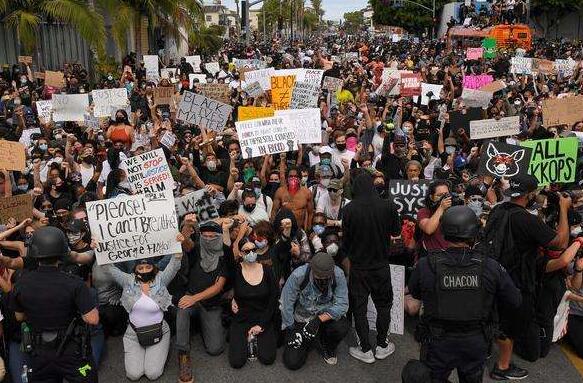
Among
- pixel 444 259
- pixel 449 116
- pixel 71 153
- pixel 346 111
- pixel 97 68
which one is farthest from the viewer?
pixel 97 68

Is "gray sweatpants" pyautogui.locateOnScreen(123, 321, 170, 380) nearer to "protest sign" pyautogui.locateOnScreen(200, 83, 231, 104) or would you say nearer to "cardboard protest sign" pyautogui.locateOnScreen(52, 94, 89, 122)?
"cardboard protest sign" pyautogui.locateOnScreen(52, 94, 89, 122)

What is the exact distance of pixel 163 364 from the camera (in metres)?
5.80

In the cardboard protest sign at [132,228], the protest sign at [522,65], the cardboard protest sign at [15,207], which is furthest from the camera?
the protest sign at [522,65]

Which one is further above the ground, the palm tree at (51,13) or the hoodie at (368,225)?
the palm tree at (51,13)

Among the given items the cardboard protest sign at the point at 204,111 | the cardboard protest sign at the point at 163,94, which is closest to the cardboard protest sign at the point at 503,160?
the cardboard protest sign at the point at 204,111

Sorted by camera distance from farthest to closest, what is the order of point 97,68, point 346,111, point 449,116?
point 97,68, point 346,111, point 449,116

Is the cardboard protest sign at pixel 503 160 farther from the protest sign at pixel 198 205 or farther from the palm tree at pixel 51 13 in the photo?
the palm tree at pixel 51 13

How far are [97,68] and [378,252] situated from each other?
2103 centimetres

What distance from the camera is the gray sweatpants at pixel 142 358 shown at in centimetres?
569

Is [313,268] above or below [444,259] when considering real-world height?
below

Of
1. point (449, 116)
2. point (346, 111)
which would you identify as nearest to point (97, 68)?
point (346, 111)

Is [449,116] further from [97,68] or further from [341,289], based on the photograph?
[97,68]

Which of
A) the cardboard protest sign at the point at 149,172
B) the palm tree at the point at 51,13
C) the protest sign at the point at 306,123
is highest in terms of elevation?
the palm tree at the point at 51,13

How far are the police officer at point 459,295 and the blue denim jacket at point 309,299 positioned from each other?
1604mm
